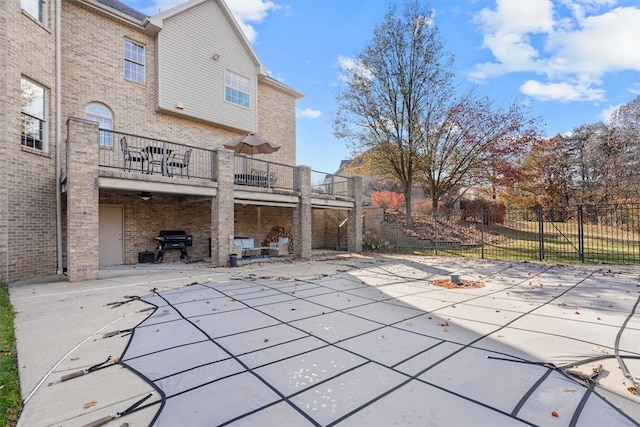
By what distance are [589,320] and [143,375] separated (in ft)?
18.2

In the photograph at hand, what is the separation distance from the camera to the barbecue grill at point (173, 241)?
1127 centimetres

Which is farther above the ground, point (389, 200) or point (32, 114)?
point (32, 114)

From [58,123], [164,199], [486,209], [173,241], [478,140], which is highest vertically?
[478,140]

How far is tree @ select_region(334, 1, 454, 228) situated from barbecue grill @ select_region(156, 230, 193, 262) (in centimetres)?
1023

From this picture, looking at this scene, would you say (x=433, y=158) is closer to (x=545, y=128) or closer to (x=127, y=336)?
(x=545, y=128)

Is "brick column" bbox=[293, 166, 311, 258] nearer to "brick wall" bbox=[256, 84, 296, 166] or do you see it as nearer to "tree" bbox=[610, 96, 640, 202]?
"brick wall" bbox=[256, 84, 296, 166]

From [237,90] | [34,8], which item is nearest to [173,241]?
[237,90]

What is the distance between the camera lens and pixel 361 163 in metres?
18.6

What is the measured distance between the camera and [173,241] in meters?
11.4

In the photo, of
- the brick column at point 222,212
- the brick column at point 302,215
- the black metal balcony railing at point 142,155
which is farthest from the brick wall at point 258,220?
the brick column at point 222,212

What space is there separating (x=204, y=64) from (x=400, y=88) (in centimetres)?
971

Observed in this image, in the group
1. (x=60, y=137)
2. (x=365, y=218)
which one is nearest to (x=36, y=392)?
(x=60, y=137)

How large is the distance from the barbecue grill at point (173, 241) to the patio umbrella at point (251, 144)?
12.7 feet

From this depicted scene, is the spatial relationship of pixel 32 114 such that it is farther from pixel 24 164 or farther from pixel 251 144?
pixel 251 144
